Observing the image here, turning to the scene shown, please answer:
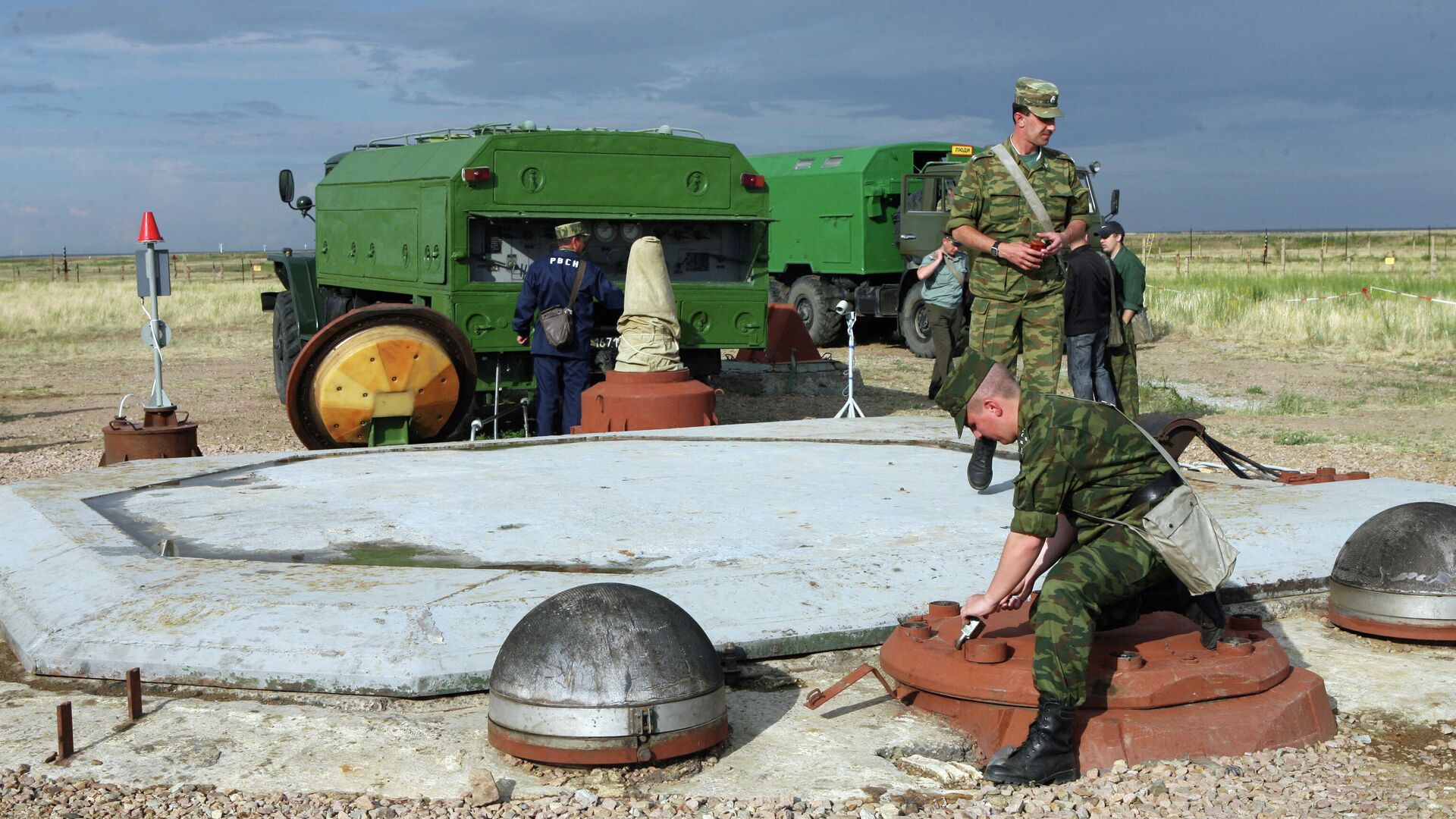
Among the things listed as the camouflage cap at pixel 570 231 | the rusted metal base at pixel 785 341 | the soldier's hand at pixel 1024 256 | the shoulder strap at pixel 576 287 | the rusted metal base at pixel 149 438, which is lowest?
the rusted metal base at pixel 149 438

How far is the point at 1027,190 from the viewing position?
667 cm

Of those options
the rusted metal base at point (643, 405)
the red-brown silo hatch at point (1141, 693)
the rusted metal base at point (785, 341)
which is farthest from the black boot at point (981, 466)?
the rusted metal base at point (785, 341)

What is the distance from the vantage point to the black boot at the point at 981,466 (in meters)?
6.52

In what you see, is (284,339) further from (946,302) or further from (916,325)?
(916,325)

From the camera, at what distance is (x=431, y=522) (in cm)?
627

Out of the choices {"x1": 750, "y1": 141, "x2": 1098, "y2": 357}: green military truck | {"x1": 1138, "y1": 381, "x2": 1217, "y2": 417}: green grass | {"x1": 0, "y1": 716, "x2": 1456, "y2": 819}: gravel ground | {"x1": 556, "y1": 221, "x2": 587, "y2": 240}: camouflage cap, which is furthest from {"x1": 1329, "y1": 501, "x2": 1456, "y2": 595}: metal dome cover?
{"x1": 750, "y1": 141, "x2": 1098, "y2": 357}: green military truck

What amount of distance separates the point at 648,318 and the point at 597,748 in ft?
21.1

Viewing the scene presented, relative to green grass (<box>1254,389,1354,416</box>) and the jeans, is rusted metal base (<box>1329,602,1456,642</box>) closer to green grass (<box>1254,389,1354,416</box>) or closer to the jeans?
the jeans

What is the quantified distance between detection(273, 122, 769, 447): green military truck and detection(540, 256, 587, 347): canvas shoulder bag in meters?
0.56

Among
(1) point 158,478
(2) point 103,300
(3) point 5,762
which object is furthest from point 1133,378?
(2) point 103,300

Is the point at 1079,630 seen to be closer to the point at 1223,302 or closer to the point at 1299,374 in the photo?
the point at 1299,374

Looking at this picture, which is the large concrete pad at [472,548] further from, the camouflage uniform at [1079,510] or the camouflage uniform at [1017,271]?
the camouflage uniform at [1079,510]

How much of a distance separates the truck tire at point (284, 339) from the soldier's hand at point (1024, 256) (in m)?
9.28

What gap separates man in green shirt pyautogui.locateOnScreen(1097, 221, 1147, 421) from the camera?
9438 millimetres
